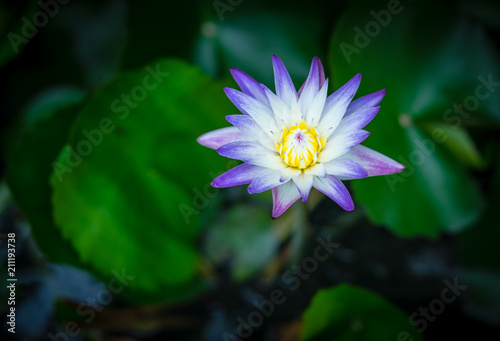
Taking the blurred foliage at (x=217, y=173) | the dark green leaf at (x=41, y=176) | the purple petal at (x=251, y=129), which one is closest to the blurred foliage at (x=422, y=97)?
the blurred foliage at (x=217, y=173)

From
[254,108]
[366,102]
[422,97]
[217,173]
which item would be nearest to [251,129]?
[254,108]

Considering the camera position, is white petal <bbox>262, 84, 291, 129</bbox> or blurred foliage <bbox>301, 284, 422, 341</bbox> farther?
blurred foliage <bbox>301, 284, 422, 341</bbox>

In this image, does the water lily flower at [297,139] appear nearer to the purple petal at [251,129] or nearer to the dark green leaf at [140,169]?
the purple petal at [251,129]

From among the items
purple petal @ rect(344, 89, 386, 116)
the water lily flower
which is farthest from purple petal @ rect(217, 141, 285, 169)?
purple petal @ rect(344, 89, 386, 116)

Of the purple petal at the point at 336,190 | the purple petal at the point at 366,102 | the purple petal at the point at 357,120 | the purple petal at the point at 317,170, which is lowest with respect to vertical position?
the purple petal at the point at 336,190

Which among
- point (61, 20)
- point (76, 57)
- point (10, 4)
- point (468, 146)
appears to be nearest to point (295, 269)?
point (468, 146)

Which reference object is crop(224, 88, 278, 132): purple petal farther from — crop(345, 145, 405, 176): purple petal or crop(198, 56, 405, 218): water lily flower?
crop(345, 145, 405, 176): purple petal
